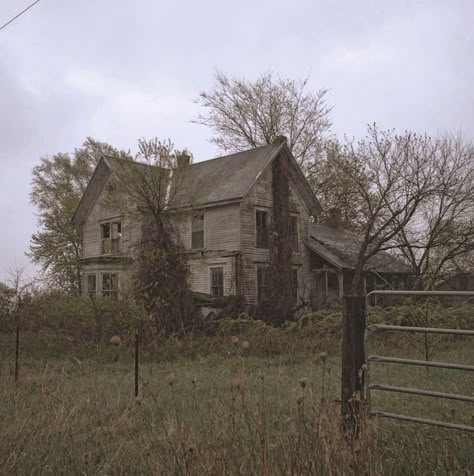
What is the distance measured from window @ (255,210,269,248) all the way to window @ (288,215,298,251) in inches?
50.7

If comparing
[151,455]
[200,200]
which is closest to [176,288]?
[200,200]

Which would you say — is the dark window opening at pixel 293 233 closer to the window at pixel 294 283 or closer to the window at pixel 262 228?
the window at pixel 294 283

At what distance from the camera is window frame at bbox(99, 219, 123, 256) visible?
30.2 metres

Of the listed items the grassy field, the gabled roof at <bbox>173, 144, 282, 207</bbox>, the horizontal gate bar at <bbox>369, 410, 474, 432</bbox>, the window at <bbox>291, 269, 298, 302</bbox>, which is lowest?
the grassy field

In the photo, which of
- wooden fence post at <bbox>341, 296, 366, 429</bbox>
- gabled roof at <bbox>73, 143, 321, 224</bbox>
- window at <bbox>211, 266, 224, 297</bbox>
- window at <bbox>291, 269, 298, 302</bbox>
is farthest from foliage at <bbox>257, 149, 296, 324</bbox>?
wooden fence post at <bbox>341, 296, 366, 429</bbox>

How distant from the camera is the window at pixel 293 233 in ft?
92.3

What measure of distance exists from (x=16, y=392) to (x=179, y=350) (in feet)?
19.5

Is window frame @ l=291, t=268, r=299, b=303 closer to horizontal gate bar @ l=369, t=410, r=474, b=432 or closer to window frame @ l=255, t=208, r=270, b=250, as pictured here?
window frame @ l=255, t=208, r=270, b=250

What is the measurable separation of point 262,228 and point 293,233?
6.93ft

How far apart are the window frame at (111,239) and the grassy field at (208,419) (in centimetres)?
1701

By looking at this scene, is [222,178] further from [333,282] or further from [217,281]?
[333,282]

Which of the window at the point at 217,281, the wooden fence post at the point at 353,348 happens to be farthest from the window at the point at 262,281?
the wooden fence post at the point at 353,348

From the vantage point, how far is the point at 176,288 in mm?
18531

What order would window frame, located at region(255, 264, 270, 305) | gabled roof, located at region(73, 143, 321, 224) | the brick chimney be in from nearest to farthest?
the brick chimney < gabled roof, located at region(73, 143, 321, 224) < window frame, located at region(255, 264, 270, 305)
